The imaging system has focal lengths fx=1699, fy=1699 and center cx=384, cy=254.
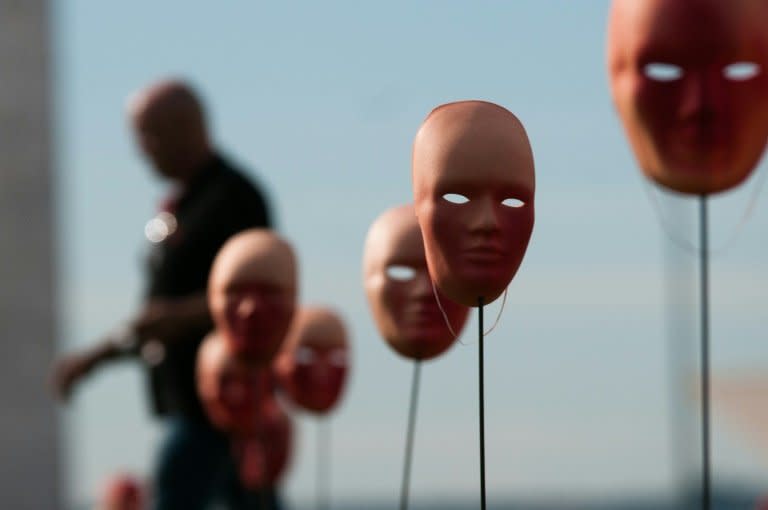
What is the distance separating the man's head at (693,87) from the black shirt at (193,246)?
195cm

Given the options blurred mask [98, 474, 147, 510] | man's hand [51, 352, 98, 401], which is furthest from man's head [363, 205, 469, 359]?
blurred mask [98, 474, 147, 510]

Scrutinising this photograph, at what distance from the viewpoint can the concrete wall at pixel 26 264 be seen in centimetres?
1311

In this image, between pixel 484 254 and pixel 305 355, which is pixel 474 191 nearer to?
pixel 484 254

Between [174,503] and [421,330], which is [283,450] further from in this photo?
[421,330]

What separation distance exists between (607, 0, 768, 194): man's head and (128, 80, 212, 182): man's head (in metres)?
2.12

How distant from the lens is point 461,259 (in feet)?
7.84

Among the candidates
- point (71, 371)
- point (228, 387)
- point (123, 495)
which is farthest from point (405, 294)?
point (123, 495)

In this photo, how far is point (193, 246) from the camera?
432 centimetres

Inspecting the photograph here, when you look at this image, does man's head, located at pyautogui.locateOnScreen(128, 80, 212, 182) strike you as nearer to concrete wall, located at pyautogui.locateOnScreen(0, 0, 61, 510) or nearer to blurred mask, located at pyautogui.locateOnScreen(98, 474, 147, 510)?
blurred mask, located at pyautogui.locateOnScreen(98, 474, 147, 510)

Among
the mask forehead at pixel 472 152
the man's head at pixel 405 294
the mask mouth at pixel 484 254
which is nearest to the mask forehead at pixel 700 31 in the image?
the mask forehead at pixel 472 152

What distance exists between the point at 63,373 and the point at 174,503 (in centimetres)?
52

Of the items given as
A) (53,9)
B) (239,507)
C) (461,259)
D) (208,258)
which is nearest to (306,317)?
(208,258)

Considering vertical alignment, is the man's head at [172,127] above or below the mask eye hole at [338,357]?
above

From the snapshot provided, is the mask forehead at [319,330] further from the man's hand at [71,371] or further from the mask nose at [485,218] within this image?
the mask nose at [485,218]
